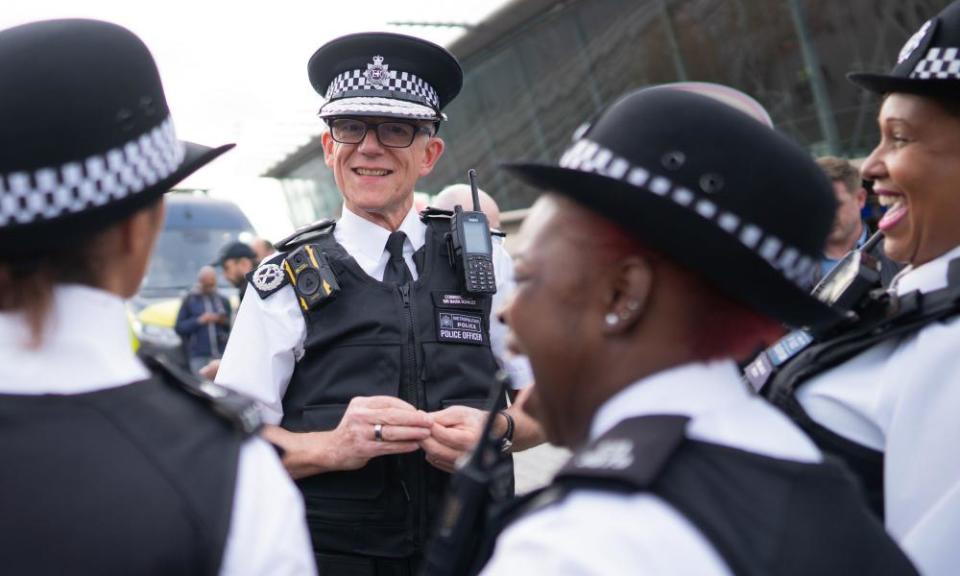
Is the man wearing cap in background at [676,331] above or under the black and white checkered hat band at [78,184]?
under

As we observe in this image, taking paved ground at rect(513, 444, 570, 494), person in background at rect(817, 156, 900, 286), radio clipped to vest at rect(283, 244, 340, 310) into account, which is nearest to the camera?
radio clipped to vest at rect(283, 244, 340, 310)

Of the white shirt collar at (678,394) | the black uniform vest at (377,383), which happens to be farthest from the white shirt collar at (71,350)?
the black uniform vest at (377,383)

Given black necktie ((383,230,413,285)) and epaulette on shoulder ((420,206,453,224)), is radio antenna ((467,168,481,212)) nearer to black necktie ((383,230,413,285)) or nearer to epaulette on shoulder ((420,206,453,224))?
epaulette on shoulder ((420,206,453,224))

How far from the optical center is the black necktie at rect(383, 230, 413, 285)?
2916mm

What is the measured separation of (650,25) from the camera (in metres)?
13.5

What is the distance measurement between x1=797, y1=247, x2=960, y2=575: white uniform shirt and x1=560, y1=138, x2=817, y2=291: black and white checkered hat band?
61cm

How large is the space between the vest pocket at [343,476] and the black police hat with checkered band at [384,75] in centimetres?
91

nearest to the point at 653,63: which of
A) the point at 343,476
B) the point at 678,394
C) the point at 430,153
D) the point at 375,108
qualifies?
the point at 430,153

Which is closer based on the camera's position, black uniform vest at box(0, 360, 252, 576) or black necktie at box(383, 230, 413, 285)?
black uniform vest at box(0, 360, 252, 576)

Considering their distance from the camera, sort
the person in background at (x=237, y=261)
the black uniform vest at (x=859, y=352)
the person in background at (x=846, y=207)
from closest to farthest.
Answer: the black uniform vest at (x=859, y=352)
the person in background at (x=846, y=207)
the person in background at (x=237, y=261)

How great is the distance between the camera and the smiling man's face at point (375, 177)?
3004mm

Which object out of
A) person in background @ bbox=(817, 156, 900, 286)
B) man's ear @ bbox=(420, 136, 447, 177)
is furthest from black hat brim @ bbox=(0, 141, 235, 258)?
person in background @ bbox=(817, 156, 900, 286)

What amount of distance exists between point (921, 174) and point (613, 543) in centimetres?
141

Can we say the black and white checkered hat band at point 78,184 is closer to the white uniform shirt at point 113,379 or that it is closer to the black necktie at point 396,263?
the white uniform shirt at point 113,379
